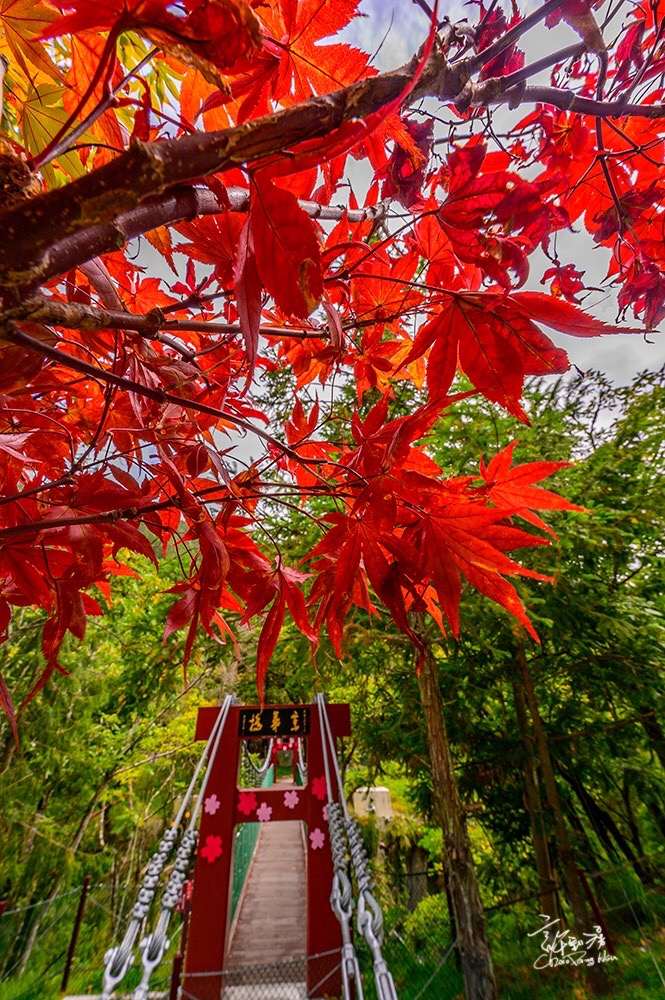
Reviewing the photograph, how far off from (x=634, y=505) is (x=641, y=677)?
0.93m

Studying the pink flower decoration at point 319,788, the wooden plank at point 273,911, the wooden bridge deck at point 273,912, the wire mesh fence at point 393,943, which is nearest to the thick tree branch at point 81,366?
the wire mesh fence at point 393,943

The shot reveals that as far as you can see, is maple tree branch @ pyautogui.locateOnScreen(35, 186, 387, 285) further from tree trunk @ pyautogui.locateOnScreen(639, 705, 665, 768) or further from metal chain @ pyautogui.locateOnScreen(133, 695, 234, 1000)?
tree trunk @ pyautogui.locateOnScreen(639, 705, 665, 768)

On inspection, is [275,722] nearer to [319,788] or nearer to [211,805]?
[319,788]

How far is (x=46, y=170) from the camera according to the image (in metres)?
0.61

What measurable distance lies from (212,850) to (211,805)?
0.25 m

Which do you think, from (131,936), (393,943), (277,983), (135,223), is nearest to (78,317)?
(135,223)

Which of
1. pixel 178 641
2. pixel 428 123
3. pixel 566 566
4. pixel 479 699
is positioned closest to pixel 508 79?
pixel 428 123

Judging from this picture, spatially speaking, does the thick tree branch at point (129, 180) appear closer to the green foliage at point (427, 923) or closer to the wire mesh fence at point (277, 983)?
the wire mesh fence at point (277, 983)

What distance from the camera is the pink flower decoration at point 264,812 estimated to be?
10.2ft

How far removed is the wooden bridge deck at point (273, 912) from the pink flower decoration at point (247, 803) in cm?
118

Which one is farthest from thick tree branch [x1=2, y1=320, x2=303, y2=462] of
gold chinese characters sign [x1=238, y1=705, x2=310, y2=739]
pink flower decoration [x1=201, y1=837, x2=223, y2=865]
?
pink flower decoration [x1=201, y1=837, x2=223, y2=865]

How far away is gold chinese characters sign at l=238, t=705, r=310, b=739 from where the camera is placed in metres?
3.20

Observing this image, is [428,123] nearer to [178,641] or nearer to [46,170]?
[46,170]

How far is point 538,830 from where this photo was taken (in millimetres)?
2807
